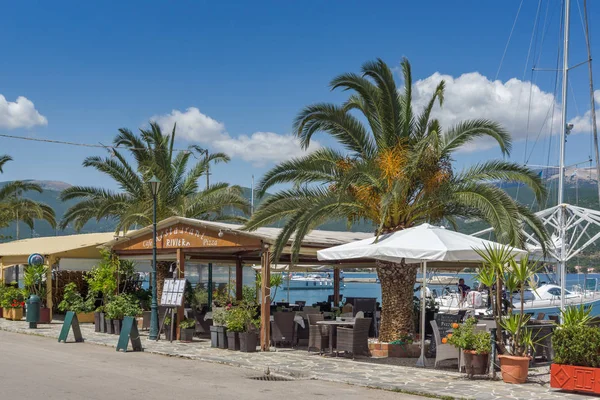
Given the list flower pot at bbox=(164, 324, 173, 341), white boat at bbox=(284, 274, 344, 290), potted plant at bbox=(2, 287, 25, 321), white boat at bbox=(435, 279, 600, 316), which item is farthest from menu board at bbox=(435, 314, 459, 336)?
white boat at bbox=(284, 274, 344, 290)

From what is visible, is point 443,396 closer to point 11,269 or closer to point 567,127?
point 567,127

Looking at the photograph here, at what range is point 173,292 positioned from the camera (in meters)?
19.7

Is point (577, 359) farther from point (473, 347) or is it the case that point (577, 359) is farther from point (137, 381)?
point (137, 381)

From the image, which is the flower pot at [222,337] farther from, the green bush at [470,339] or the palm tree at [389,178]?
the green bush at [470,339]

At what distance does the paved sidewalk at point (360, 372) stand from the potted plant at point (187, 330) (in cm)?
22

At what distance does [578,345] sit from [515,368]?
1.48 m

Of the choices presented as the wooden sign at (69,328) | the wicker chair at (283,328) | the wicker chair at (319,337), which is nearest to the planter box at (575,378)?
the wicker chair at (319,337)

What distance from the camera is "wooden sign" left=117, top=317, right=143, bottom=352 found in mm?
17312

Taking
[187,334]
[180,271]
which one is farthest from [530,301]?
[187,334]

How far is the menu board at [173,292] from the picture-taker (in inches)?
768

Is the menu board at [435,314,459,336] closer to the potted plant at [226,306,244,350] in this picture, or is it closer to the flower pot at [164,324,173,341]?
the potted plant at [226,306,244,350]

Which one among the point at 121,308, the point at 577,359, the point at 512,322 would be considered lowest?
the point at 121,308

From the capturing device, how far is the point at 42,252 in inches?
1059

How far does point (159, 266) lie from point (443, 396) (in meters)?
15.9
